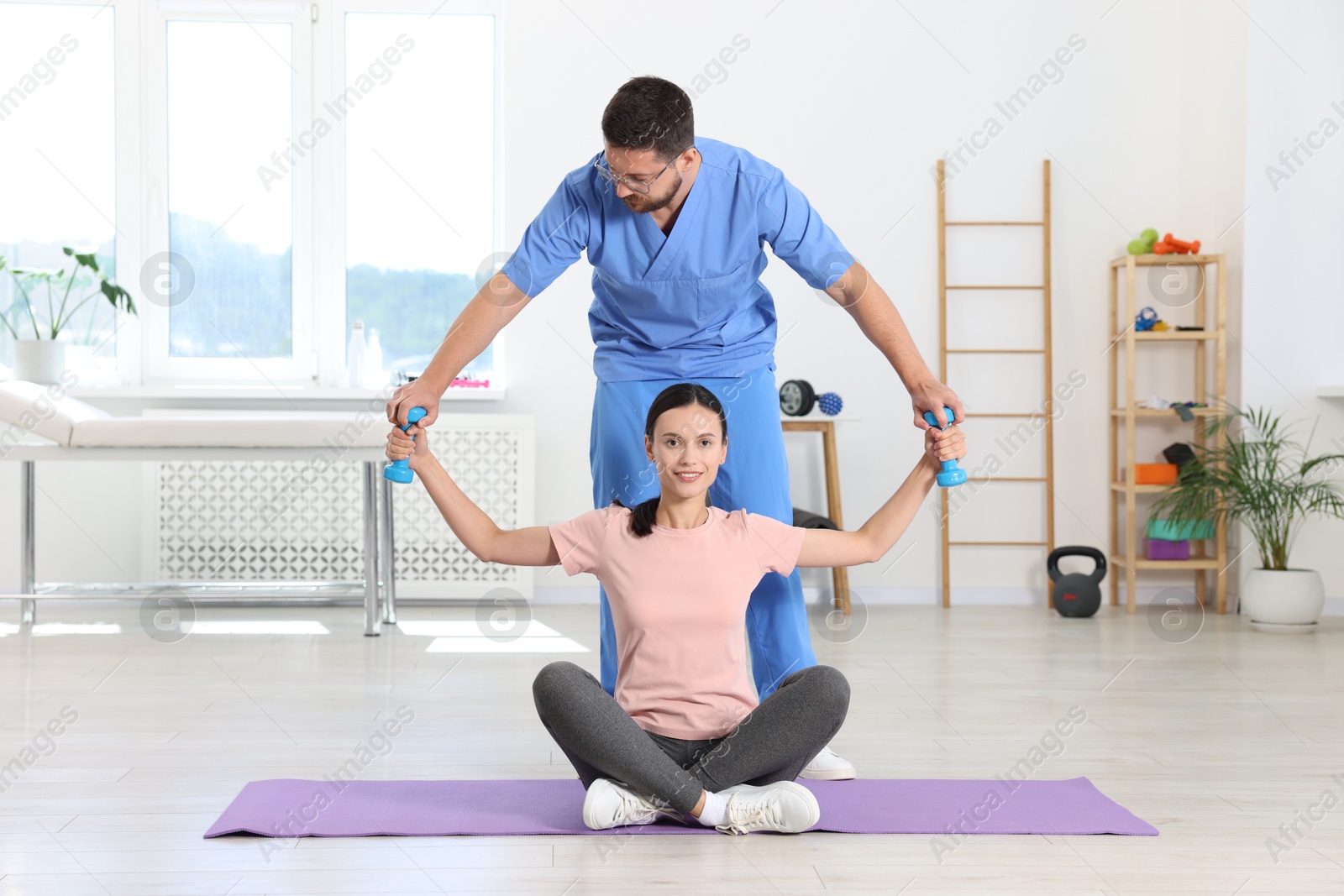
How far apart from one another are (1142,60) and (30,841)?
167 inches

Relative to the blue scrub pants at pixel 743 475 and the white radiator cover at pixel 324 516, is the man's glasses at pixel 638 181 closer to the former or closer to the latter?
the blue scrub pants at pixel 743 475

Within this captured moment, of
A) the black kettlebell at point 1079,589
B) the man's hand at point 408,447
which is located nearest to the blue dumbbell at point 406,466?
the man's hand at point 408,447

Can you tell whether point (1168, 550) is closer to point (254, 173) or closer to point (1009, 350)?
point (1009, 350)

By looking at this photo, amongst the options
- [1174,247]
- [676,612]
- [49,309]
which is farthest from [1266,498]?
[49,309]

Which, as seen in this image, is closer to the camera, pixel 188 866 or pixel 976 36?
pixel 188 866

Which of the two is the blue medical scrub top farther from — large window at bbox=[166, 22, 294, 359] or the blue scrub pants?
large window at bbox=[166, 22, 294, 359]

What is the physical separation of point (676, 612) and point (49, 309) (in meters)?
3.55

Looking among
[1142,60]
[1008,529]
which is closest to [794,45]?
[1142,60]

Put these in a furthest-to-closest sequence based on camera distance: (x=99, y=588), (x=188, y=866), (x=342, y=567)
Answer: (x=342, y=567)
(x=99, y=588)
(x=188, y=866)

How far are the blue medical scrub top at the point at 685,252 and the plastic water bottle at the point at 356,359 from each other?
2.50m

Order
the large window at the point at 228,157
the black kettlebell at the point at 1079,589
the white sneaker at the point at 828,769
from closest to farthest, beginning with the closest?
the white sneaker at the point at 828,769 → the black kettlebell at the point at 1079,589 → the large window at the point at 228,157

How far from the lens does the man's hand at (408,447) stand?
1.73 meters

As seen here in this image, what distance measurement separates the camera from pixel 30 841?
1.75 metres

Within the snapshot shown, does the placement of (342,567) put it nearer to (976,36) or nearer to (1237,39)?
(976,36)
